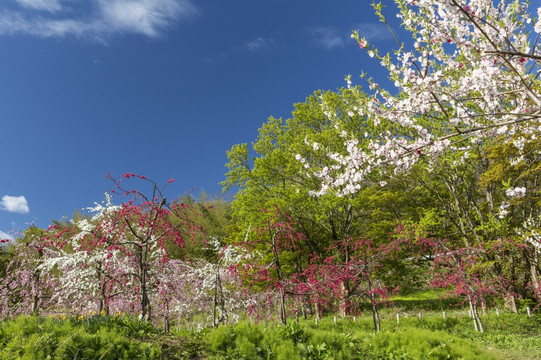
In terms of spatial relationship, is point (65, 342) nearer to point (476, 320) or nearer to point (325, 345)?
point (325, 345)

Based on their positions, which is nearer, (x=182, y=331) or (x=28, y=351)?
(x=28, y=351)

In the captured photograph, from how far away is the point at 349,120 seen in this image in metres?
21.6

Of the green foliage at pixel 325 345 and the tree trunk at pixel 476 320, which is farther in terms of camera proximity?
the tree trunk at pixel 476 320

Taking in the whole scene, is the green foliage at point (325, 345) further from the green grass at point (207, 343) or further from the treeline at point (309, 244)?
the treeline at point (309, 244)

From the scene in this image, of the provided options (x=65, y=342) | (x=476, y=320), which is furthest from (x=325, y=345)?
(x=476, y=320)

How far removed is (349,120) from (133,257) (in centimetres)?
1553

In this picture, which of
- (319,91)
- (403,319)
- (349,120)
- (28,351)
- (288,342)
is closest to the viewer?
(28,351)

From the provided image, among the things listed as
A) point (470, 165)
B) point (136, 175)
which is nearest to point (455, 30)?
point (136, 175)

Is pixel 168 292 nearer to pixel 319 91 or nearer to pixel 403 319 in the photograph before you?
pixel 403 319

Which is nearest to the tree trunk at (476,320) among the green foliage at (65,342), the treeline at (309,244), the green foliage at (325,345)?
the treeline at (309,244)

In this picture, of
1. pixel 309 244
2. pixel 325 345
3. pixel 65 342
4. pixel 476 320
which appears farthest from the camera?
pixel 309 244

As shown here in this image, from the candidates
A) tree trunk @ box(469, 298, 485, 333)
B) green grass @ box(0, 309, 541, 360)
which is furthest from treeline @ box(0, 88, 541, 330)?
green grass @ box(0, 309, 541, 360)

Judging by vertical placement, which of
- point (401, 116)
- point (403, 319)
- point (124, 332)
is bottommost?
point (403, 319)

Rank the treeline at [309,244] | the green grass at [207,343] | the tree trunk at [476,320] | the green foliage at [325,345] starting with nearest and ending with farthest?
the green grass at [207,343] < the green foliage at [325,345] < the treeline at [309,244] < the tree trunk at [476,320]
